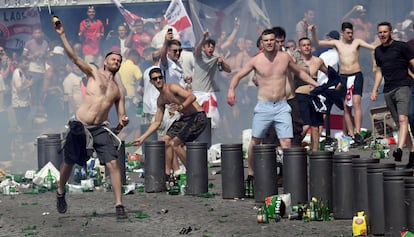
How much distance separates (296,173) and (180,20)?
11022 mm

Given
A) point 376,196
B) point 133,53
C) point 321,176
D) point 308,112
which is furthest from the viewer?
point 133,53

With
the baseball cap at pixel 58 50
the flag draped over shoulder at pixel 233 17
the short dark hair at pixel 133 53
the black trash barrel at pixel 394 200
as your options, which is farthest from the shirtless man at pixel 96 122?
the baseball cap at pixel 58 50

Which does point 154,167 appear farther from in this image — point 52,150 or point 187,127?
point 52,150

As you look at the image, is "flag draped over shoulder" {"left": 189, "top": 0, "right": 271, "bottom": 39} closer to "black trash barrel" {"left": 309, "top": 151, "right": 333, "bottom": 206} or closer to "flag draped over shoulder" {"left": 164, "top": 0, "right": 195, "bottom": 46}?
"flag draped over shoulder" {"left": 164, "top": 0, "right": 195, "bottom": 46}

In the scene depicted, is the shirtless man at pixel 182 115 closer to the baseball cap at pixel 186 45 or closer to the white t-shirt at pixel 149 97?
the white t-shirt at pixel 149 97

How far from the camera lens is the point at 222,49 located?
30.0 meters

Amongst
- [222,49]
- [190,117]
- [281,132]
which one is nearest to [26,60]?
[222,49]

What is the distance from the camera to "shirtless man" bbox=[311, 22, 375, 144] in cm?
2422

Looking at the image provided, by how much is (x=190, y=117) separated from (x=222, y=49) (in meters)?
9.70

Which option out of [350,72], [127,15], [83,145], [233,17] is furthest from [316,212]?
[233,17]

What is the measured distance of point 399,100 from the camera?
1936cm

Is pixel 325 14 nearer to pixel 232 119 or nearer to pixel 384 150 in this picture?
pixel 232 119

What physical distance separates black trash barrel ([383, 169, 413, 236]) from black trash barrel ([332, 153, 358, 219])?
2022mm

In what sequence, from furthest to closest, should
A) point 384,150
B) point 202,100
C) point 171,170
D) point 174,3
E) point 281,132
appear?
point 174,3, point 202,100, point 384,150, point 171,170, point 281,132
